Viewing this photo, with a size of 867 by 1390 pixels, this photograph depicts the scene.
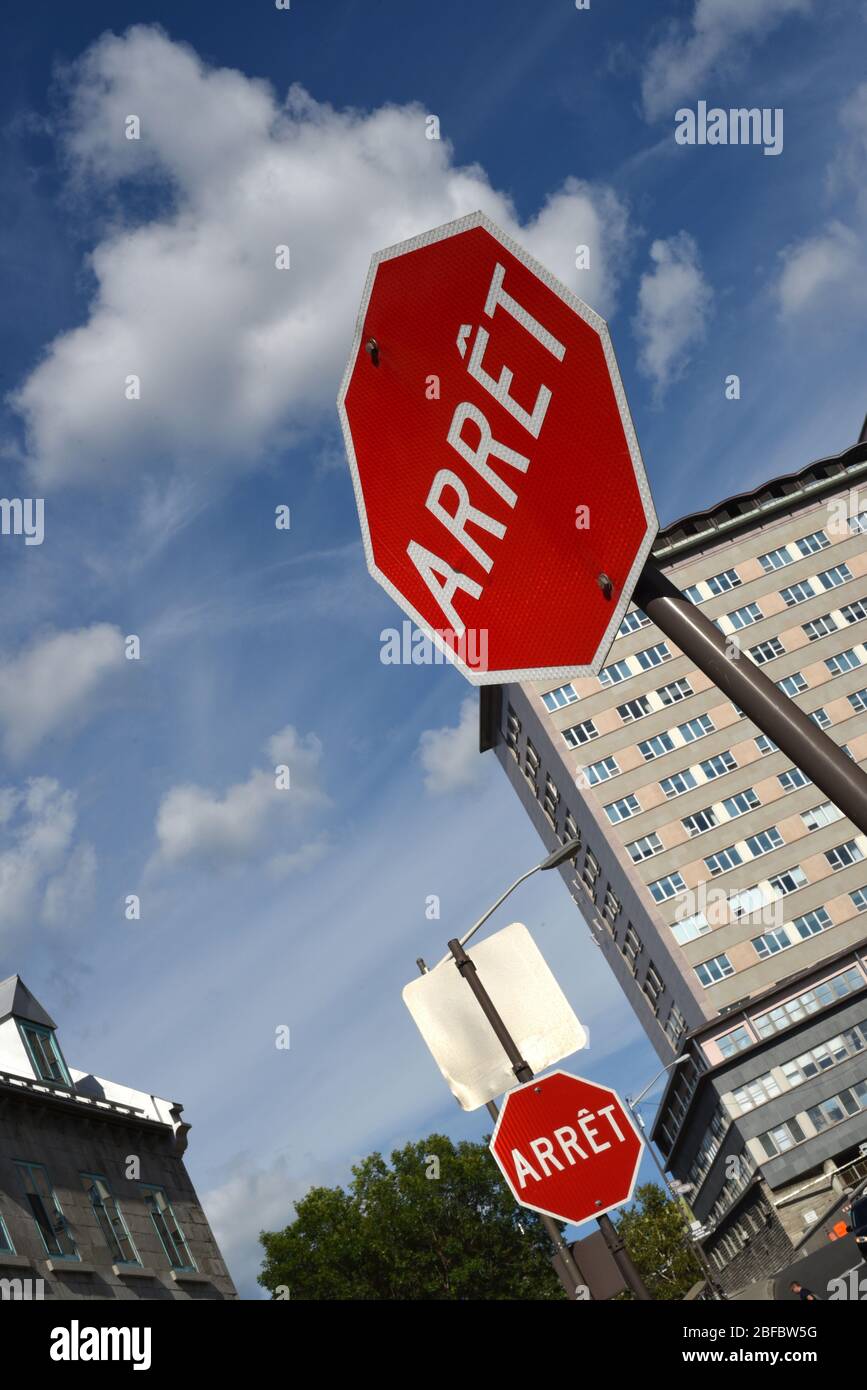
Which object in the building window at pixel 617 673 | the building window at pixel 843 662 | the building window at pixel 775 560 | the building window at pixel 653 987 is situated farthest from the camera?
the building window at pixel 775 560

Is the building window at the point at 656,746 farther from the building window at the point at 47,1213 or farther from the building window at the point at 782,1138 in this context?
the building window at the point at 47,1213

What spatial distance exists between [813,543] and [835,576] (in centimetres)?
289

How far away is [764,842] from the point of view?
219ft

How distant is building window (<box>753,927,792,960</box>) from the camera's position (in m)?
62.8

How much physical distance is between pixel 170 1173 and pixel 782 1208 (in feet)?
119

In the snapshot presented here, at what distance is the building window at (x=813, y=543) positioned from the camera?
249ft

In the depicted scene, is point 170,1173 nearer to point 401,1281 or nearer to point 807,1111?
point 401,1281

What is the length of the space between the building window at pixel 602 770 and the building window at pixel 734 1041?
17.1 metres

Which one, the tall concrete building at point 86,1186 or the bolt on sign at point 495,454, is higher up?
the tall concrete building at point 86,1186

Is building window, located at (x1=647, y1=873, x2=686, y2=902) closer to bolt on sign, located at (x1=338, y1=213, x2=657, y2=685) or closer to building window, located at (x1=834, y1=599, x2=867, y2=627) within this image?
building window, located at (x1=834, y1=599, x2=867, y2=627)

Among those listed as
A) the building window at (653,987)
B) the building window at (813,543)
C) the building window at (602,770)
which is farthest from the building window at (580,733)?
the building window at (813,543)

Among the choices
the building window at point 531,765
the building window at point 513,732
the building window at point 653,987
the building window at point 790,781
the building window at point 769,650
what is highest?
the building window at point 513,732

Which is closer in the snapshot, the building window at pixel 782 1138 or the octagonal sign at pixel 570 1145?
the octagonal sign at pixel 570 1145
